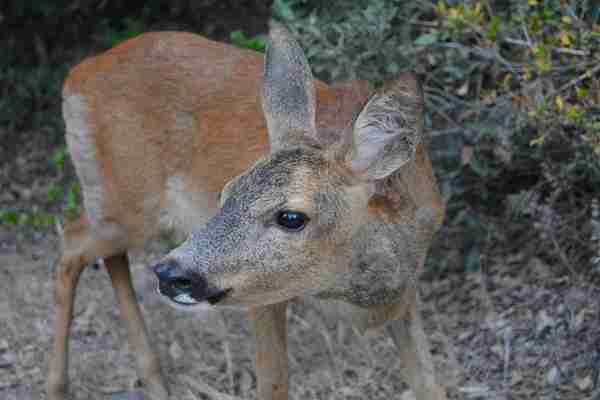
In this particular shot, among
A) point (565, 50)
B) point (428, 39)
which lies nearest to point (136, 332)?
point (428, 39)

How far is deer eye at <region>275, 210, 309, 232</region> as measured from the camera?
375 centimetres

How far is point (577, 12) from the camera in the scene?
19.1 ft

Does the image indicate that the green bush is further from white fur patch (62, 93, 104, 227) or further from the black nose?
the black nose

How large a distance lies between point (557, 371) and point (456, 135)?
5.42 ft

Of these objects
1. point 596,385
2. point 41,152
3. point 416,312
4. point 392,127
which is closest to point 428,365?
point 416,312

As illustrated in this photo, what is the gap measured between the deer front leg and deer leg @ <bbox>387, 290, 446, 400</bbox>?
1.75 feet

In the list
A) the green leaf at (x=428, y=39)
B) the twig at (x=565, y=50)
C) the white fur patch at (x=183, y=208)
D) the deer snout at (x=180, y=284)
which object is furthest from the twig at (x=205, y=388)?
the twig at (x=565, y=50)

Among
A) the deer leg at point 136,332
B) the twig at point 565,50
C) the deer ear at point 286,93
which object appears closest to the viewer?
the deer ear at point 286,93

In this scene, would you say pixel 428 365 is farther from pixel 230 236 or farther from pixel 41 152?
pixel 41 152

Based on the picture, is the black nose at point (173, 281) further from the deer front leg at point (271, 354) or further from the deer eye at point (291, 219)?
the deer front leg at point (271, 354)

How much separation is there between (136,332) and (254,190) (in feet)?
7.42

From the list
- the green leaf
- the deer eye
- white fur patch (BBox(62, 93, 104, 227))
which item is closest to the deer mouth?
the deer eye

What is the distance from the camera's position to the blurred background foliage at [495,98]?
5266 mm

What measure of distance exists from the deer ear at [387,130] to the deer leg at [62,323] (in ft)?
7.48
